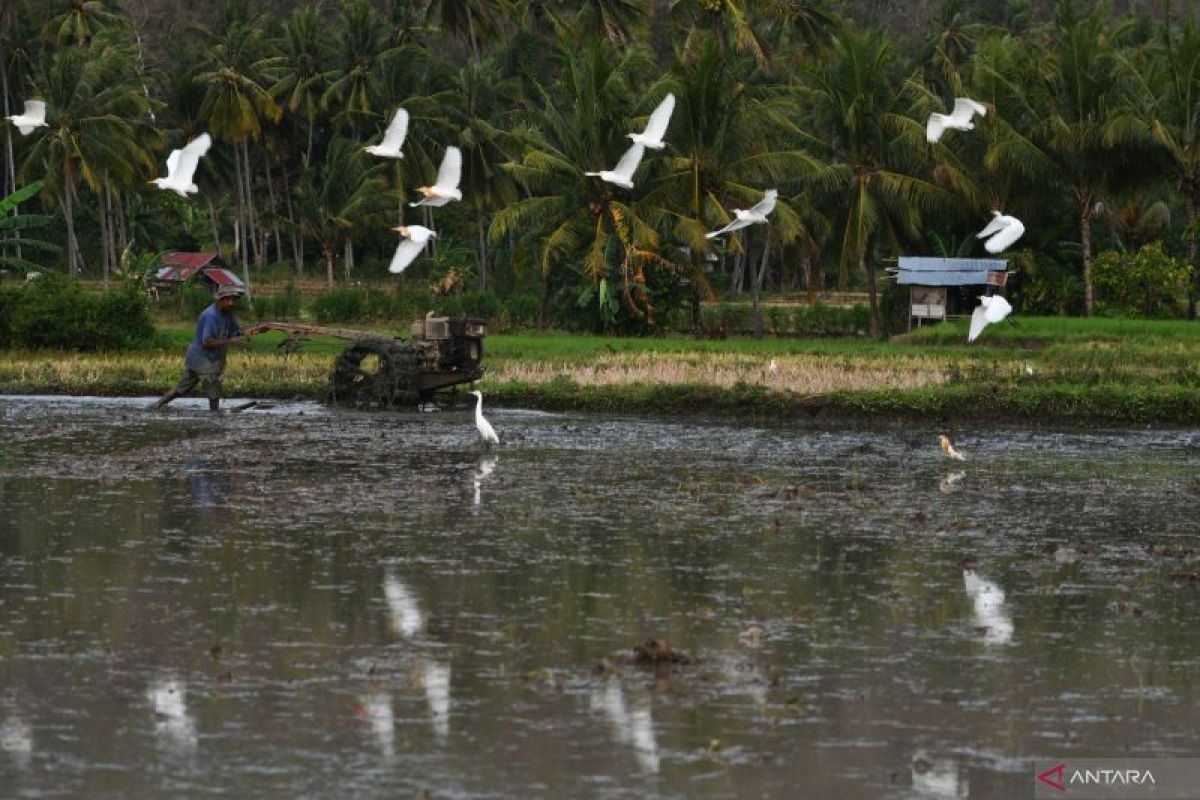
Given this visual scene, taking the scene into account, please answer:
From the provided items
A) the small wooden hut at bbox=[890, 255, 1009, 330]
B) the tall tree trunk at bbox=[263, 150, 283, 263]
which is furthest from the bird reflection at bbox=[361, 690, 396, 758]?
the tall tree trunk at bbox=[263, 150, 283, 263]

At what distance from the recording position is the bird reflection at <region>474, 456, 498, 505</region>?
548 inches

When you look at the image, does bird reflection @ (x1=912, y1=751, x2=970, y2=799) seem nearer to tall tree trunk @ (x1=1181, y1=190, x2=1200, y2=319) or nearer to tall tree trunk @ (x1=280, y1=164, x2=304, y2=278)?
tall tree trunk @ (x1=1181, y1=190, x2=1200, y2=319)

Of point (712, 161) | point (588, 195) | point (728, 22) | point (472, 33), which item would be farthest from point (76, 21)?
point (712, 161)

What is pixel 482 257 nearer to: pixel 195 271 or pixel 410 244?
pixel 195 271

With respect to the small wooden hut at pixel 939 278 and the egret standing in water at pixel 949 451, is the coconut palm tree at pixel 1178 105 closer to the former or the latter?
the small wooden hut at pixel 939 278

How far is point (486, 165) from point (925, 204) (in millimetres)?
11917

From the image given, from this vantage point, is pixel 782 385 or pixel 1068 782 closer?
pixel 1068 782

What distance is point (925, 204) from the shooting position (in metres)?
31.3

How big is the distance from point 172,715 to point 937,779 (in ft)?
9.15

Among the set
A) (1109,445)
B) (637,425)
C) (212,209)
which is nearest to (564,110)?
(637,425)

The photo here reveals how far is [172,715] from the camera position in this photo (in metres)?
7.11

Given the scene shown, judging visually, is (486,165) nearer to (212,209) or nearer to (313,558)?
(212,209)

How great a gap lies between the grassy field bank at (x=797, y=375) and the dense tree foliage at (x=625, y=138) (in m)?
3.13

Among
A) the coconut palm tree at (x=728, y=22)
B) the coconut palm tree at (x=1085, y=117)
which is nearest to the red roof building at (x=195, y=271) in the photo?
the coconut palm tree at (x=728, y=22)
